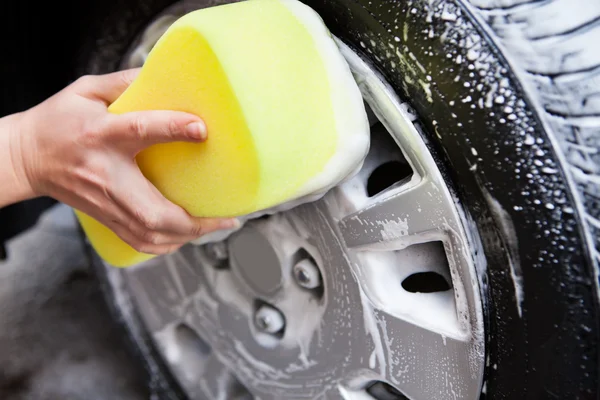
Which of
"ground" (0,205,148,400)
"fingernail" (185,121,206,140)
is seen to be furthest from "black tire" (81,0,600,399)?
"ground" (0,205,148,400)

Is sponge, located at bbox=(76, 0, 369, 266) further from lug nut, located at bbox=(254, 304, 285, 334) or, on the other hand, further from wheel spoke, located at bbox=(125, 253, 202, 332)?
wheel spoke, located at bbox=(125, 253, 202, 332)

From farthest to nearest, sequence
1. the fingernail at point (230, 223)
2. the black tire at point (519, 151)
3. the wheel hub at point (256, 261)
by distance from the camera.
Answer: the wheel hub at point (256, 261) → the fingernail at point (230, 223) → the black tire at point (519, 151)

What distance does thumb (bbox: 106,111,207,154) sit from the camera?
703mm

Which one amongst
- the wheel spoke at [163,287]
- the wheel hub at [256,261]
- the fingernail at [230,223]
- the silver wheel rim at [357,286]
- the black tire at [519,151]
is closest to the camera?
the black tire at [519,151]

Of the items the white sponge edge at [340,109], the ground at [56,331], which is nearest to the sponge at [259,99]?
the white sponge edge at [340,109]

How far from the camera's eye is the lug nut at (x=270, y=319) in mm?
1041

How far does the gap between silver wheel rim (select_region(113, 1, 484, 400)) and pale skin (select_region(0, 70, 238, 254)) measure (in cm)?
→ 15

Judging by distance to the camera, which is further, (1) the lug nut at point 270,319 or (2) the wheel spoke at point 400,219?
(1) the lug nut at point 270,319

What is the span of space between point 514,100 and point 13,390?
1371 mm

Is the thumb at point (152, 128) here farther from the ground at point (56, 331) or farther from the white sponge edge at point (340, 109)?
the ground at point (56, 331)

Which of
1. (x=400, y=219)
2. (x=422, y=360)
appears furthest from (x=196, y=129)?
(x=422, y=360)

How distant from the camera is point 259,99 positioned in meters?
0.68

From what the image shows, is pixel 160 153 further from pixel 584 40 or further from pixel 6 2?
pixel 6 2

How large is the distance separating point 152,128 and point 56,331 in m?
1.15
